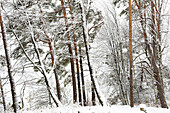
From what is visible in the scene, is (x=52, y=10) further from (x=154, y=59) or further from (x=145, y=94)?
(x=145, y=94)

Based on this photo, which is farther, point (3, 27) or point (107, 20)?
point (107, 20)

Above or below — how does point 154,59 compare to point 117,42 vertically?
below

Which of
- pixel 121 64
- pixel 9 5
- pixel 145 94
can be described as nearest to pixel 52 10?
pixel 9 5

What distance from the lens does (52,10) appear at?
9984mm

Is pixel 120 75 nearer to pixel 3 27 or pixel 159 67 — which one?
pixel 159 67

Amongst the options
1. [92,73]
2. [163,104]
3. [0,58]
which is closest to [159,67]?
[163,104]

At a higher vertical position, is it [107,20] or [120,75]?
[107,20]

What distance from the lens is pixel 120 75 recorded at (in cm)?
797

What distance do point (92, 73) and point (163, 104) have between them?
13.4 ft

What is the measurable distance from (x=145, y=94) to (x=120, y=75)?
4.88 metres

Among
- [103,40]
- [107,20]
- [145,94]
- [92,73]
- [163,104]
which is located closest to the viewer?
[92,73]

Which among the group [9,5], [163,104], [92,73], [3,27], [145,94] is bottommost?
[145,94]


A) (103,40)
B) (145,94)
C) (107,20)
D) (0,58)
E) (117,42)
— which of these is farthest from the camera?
(145,94)

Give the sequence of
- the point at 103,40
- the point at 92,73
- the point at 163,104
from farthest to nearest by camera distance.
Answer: the point at 103,40, the point at 163,104, the point at 92,73
